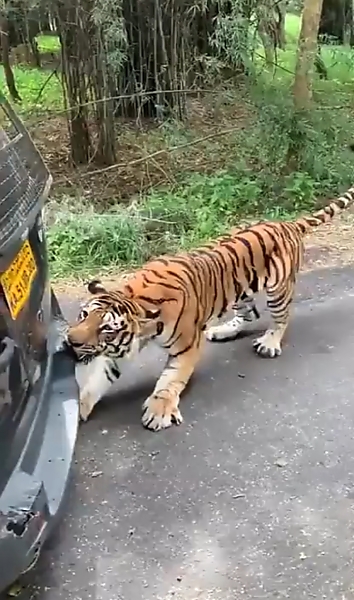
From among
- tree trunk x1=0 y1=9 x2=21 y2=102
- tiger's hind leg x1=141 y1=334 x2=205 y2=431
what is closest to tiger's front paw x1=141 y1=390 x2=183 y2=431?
tiger's hind leg x1=141 y1=334 x2=205 y2=431

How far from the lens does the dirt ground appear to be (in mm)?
5660

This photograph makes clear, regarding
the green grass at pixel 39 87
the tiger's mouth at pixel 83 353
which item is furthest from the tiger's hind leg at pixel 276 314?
the green grass at pixel 39 87

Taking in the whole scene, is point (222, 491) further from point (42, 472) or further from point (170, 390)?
point (42, 472)

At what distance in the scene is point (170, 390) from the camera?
13.1 ft

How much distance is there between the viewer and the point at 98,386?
4.04 metres

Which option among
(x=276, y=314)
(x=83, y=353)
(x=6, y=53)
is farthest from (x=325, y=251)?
(x=6, y=53)

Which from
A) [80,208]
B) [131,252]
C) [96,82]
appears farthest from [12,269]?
[96,82]

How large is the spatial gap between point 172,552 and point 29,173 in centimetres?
144

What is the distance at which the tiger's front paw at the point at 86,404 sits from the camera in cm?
396

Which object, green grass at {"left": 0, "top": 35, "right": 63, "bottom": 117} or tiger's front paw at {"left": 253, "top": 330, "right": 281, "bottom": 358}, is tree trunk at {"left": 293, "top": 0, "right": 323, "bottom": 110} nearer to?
green grass at {"left": 0, "top": 35, "right": 63, "bottom": 117}

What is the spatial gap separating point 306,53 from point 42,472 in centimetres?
588

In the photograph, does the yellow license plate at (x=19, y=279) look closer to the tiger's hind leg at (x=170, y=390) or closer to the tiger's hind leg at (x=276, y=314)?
the tiger's hind leg at (x=170, y=390)

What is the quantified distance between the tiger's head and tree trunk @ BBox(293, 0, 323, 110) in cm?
407

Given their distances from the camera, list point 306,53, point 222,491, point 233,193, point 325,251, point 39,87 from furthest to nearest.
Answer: point 39,87, point 306,53, point 233,193, point 325,251, point 222,491
